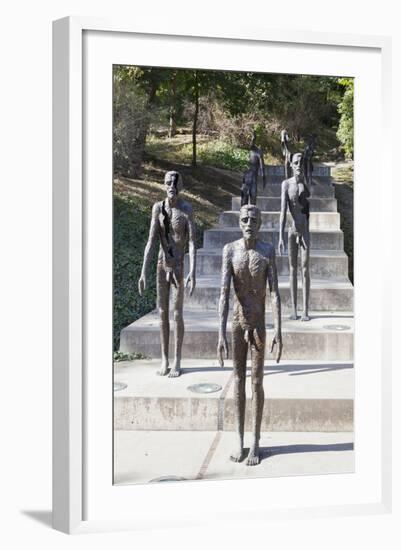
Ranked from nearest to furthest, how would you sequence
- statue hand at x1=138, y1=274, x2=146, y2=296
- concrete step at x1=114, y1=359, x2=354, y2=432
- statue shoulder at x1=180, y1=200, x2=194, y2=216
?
statue hand at x1=138, y1=274, x2=146, y2=296
concrete step at x1=114, y1=359, x2=354, y2=432
statue shoulder at x1=180, y1=200, x2=194, y2=216

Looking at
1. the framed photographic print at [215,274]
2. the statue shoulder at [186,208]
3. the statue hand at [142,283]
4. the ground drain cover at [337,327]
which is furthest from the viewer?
the ground drain cover at [337,327]

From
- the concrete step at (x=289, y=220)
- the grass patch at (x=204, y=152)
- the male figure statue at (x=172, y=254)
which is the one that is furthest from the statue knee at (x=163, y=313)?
the grass patch at (x=204, y=152)

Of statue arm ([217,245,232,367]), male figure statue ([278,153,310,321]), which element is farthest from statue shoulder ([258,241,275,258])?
male figure statue ([278,153,310,321])

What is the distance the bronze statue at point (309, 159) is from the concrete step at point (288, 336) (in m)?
1.27

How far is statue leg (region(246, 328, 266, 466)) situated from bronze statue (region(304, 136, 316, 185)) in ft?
5.92

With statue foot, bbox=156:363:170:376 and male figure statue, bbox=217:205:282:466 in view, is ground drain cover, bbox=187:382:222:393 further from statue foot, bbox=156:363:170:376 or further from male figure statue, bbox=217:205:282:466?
male figure statue, bbox=217:205:282:466

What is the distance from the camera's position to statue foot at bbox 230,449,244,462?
702 cm

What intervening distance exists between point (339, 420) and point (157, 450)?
1.57 metres

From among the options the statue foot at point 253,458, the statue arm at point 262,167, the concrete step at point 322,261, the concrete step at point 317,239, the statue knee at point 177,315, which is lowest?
the statue foot at point 253,458

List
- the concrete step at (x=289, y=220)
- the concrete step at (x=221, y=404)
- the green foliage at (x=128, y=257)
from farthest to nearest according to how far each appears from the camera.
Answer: the concrete step at (x=289, y=220) → the concrete step at (x=221, y=404) → the green foliage at (x=128, y=257)

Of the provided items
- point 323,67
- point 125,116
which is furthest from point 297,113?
point 125,116

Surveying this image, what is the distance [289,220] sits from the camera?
8336mm

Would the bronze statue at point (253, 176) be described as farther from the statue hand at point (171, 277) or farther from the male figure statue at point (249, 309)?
the male figure statue at point (249, 309)

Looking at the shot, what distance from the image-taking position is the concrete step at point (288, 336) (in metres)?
7.71
